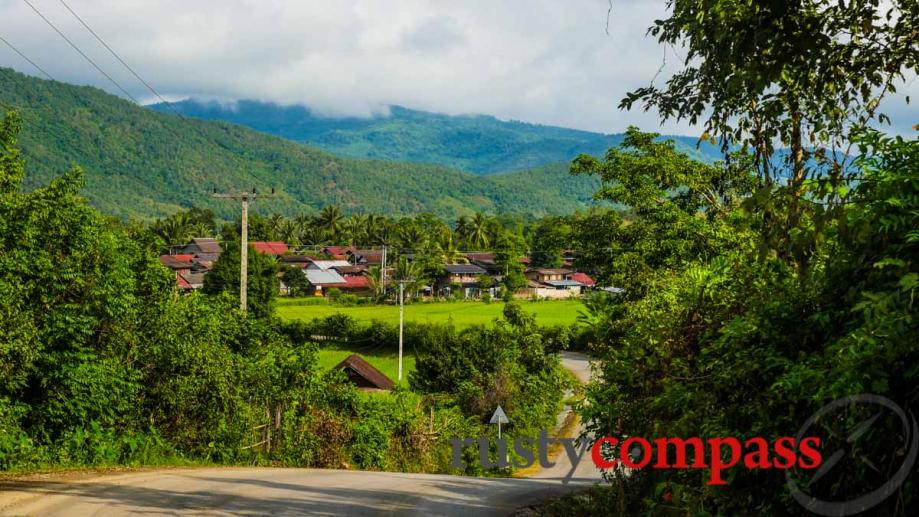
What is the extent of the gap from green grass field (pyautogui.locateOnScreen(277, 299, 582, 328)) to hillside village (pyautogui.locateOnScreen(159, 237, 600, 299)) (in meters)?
7.41

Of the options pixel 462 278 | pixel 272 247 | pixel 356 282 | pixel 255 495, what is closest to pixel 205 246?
pixel 272 247

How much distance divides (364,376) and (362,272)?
3052 inches

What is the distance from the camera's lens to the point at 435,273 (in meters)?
105

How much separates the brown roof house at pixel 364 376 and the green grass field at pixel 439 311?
74.2 feet

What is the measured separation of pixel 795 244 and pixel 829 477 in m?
1.49

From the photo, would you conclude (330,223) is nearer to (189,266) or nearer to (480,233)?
(480,233)

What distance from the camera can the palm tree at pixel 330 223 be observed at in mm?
147750

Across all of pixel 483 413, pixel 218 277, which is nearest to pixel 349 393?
pixel 483 413

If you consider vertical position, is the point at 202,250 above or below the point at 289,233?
below

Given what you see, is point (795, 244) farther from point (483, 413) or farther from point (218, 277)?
point (218, 277)

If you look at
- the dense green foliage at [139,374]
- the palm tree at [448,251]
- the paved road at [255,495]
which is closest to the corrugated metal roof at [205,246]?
the palm tree at [448,251]

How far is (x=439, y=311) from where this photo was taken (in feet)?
268

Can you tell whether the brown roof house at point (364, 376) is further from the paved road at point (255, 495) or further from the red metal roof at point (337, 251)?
the red metal roof at point (337, 251)

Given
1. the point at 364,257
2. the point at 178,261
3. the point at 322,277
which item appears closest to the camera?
the point at 322,277
